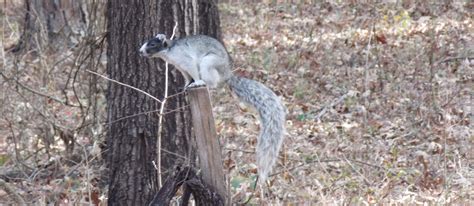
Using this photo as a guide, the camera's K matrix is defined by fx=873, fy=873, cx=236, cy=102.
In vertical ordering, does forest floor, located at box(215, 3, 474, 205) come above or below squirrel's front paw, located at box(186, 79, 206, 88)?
below

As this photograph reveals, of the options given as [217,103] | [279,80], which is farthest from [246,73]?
[217,103]

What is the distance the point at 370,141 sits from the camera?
7.41 m

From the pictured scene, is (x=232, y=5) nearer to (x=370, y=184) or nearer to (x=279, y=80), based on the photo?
(x=279, y=80)

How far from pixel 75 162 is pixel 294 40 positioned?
491 cm

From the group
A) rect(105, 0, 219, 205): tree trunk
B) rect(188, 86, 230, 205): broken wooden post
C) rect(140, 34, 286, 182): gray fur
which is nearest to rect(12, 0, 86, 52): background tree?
rect(105, 0, 219, 205): tree trunk

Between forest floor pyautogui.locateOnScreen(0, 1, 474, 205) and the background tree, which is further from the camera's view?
the background tree

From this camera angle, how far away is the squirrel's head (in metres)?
4.62

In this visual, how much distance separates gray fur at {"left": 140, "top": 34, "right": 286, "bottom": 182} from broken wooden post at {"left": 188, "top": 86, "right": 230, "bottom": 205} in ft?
0.82

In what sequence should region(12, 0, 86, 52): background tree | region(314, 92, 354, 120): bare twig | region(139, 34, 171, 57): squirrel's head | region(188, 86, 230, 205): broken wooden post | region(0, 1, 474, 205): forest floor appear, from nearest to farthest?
1. region(188, 86, 230, 205): broken wooden post
2. region(139, 34, 171, 57): squirrel's head
3. region(0, 1, 474, 205): forest floor
4. region(314, 92, 354, 120): bare twig
5. region(12, 0, 86, 52): background tree

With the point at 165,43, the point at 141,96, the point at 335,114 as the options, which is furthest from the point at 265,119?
the point at 335,114

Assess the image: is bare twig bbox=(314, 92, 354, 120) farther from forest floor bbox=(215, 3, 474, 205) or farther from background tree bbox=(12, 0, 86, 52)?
Result: background tree bbox=(12, 0, 86, 52)

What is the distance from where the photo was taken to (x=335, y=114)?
8312mm

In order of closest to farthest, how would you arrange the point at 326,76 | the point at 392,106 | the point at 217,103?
the point at 392,106, the point at 217,103, the point at 326,76

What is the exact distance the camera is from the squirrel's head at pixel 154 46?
4625 millimetres
